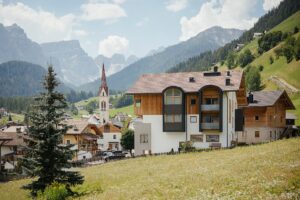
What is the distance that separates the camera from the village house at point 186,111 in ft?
211

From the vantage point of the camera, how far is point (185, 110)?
65375 mm

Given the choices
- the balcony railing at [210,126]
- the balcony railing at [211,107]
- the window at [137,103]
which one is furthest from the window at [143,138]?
the balcony railing at [211,107]

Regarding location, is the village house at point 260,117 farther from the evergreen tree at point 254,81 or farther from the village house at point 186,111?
the evergreen tree at point 254,81

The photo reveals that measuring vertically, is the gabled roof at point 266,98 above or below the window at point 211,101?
above

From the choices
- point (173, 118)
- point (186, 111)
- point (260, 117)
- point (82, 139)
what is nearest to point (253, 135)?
point (260, 117)

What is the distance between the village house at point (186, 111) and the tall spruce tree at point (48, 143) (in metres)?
32.9

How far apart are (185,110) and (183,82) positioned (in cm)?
Answer: 488

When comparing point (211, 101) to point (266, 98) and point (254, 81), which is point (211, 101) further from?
point (254, 81)

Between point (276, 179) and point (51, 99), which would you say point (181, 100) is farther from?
point (276, 179)

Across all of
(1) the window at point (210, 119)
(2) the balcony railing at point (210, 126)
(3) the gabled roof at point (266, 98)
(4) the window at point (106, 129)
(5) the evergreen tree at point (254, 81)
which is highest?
(5) the evergreen tree at point (254, 81)

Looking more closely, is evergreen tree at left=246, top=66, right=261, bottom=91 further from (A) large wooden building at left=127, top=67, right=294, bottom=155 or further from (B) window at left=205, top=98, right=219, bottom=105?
(B) window at left=205, top=98, right=219, bottom=105

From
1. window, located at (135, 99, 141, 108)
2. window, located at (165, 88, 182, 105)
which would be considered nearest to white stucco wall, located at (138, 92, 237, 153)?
window, located at (135, 99, 141, 108)

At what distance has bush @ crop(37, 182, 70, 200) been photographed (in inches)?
1153

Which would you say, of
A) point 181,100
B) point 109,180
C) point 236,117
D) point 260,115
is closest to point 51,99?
point 109,180
